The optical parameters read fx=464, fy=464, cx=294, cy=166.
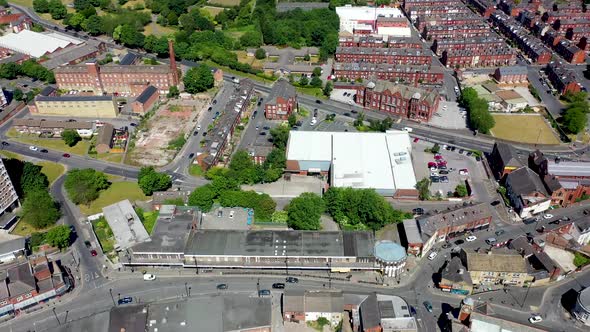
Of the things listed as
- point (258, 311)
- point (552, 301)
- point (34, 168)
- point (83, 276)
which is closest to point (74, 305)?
point (83, 276)

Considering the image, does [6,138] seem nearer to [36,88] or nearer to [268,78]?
[36,88]

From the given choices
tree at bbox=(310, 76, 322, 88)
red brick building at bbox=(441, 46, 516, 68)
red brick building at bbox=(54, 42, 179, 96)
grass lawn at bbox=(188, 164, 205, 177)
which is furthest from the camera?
red brick building at bbox=(441, 46, 516, 68)

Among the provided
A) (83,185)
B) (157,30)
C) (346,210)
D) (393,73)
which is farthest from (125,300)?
(157,30)

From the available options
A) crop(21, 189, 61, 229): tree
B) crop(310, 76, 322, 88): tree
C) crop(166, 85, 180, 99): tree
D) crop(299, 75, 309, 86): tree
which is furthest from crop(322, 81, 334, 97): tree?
crop(21, 189, 61, 229): tree

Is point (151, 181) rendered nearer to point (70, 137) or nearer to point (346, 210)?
point (70, 137)

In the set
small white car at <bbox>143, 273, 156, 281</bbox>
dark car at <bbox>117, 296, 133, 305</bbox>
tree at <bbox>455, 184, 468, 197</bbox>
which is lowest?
dark car at <bbox>117, 296, 133, 305</bbox>

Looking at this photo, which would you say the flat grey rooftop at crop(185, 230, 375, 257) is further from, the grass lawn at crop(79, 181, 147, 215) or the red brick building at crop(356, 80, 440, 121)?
the red brick building at crop(356, 80, 440, 121)
